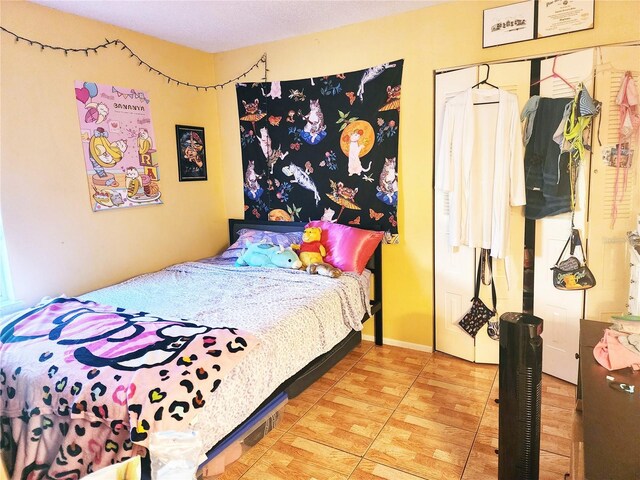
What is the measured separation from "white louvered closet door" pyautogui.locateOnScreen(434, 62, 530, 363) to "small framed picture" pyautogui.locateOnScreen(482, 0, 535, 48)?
0.16 m

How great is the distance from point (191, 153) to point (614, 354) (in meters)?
3.37

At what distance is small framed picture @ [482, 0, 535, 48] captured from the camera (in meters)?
2.67

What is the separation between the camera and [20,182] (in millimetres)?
2666

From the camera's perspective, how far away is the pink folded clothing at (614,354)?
1448 millimetres

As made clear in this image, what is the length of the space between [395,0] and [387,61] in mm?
427

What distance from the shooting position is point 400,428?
236 cm

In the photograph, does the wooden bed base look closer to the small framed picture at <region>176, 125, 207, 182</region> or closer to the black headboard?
the black headboard

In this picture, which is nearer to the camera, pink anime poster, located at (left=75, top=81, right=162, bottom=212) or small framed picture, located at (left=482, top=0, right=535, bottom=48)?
small framed picture, located at (left=482, top=0, right=535, bottom=48)

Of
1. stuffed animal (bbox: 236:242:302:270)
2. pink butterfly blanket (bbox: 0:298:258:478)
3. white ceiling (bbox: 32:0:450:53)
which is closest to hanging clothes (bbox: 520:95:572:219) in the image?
white ceiling (bbox: 32:0:450:53)

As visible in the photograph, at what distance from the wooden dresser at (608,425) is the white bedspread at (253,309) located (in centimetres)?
127

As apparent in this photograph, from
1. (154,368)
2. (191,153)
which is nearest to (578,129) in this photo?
(154,368)

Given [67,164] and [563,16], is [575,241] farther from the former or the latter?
[67,164]

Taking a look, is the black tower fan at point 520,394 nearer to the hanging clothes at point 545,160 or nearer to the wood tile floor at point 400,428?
the wood tile floor at point 400,428

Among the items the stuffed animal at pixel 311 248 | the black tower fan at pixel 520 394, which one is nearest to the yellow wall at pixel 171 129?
the stuffed animal at pixel 311 248
